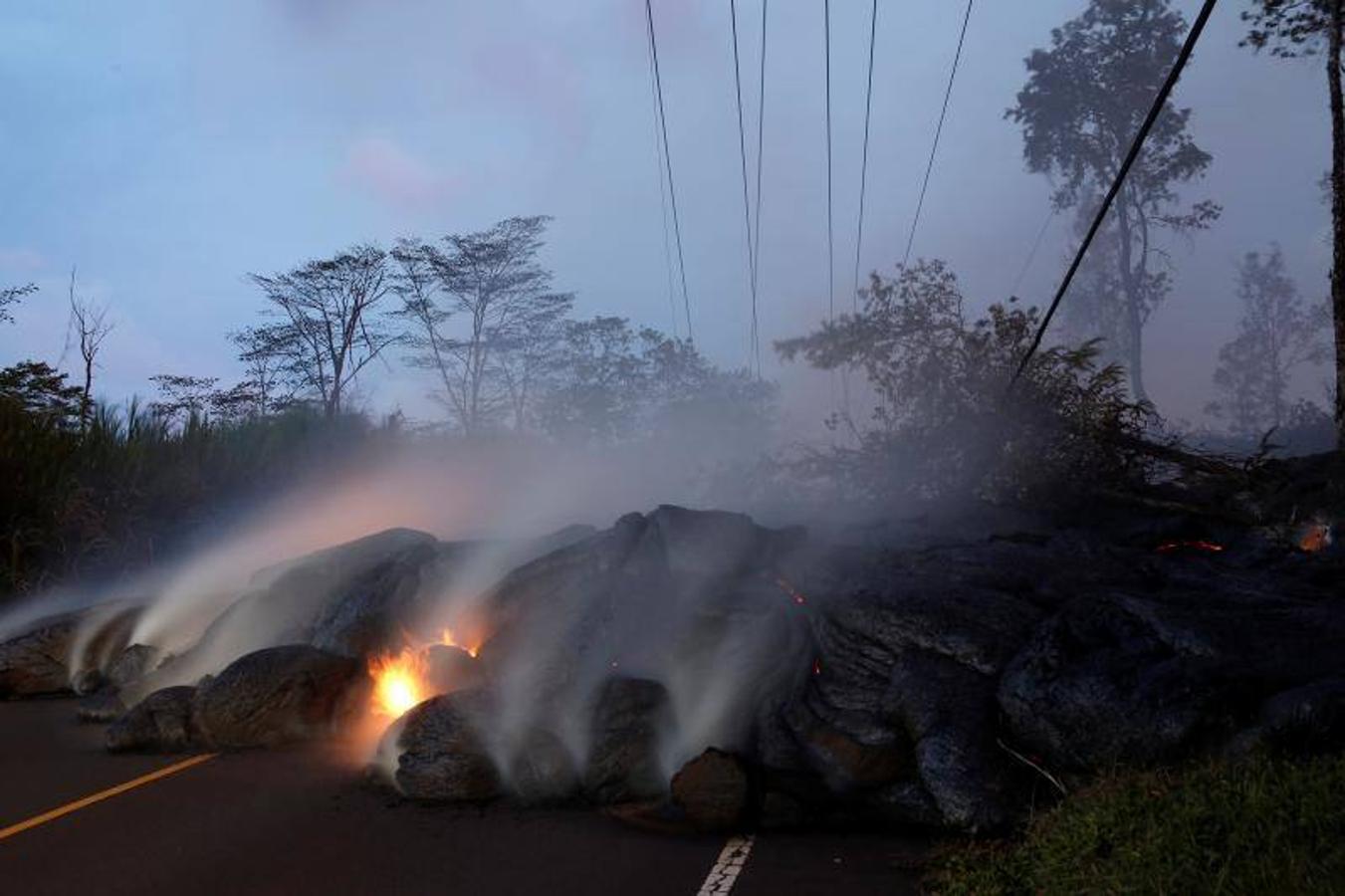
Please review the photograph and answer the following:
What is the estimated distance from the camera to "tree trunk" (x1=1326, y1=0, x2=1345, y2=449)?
16.1m

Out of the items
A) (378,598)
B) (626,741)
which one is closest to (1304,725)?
(626,741)

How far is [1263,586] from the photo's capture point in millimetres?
8633

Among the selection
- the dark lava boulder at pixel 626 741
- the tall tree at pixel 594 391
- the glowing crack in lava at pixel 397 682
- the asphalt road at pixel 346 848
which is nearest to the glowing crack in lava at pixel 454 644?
the glowing crack in lava at pixel 397 682

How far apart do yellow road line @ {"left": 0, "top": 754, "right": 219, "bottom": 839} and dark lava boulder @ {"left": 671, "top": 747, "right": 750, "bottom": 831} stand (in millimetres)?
4935

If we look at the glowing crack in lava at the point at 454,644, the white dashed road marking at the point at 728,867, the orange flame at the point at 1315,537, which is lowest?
the white dashed road marking at the point at 728,867

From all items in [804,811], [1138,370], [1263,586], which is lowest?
[804,811]

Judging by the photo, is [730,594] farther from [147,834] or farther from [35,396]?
[35,396]

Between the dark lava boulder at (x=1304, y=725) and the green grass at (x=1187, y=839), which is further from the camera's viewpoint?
the dark lava boulder at (x=1304, y=725)

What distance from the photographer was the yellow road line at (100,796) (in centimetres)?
644

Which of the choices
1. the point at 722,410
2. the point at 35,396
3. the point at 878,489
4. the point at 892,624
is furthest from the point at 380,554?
the point at 722,410

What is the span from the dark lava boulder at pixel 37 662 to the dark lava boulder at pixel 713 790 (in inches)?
417

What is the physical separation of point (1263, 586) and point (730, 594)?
5.56 m

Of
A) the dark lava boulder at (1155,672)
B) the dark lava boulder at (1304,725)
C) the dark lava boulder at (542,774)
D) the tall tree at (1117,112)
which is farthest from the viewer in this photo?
the tall tree at (1117,112)

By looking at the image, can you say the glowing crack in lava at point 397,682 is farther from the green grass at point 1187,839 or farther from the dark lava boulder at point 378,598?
the green grass at point 1187,839
